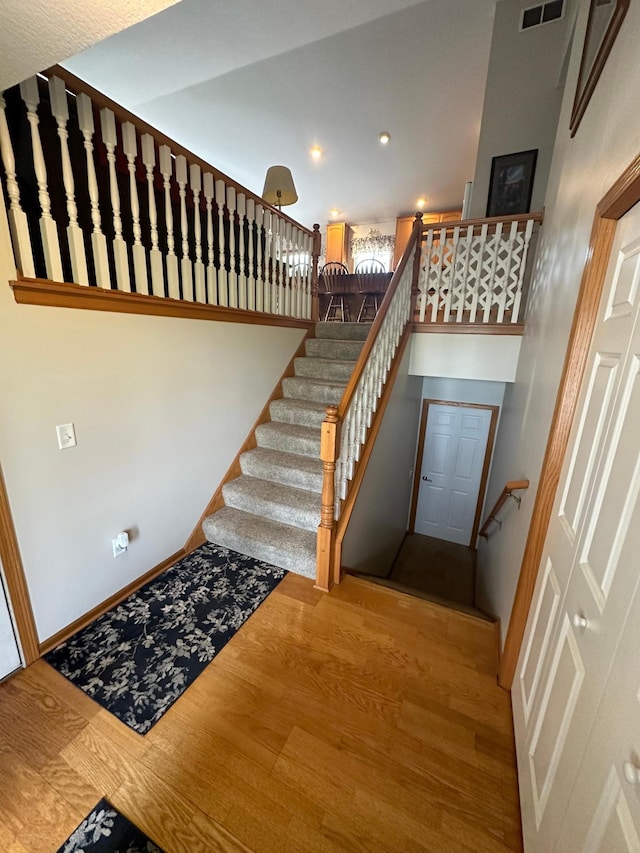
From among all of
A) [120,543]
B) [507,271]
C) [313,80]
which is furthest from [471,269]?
[120,543]

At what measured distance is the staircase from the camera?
7.73 feet

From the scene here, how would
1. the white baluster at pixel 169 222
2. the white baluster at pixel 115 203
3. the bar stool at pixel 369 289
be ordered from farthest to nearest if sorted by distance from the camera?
1. the bar stool at pixel 369 289
2. the white baluster at pixel 169 222
3. the white baluster at pixel 115 203

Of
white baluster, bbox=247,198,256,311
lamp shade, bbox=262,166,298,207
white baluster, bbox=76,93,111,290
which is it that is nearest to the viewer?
white baluster, bbox=76,93,111,290

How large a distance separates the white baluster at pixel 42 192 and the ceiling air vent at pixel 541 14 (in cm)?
404

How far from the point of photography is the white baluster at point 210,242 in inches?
87.4

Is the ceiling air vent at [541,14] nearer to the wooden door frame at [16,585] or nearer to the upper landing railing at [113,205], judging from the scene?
the upper landing railing at [113,205]

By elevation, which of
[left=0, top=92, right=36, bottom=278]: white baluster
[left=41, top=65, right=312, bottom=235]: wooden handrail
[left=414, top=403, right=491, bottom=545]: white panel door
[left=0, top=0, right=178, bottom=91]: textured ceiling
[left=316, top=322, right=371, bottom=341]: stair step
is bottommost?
[left=414, top=403, right=491, bottom=545]: white panel door

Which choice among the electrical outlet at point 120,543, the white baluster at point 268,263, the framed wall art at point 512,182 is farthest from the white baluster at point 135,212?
the framed wall art at point 512,182

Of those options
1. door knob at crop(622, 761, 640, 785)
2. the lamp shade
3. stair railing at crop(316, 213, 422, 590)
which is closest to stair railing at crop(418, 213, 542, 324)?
stair railing at crop(316, 213, 422, 590)

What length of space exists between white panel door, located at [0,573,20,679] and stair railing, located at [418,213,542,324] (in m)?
3.24

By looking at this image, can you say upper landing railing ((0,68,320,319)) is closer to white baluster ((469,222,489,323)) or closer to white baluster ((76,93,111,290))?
white baluster ((76,93,111,290))

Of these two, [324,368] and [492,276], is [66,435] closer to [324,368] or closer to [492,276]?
[324,368]

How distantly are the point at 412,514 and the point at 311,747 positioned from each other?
352cm

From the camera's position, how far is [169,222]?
2.00 metres
